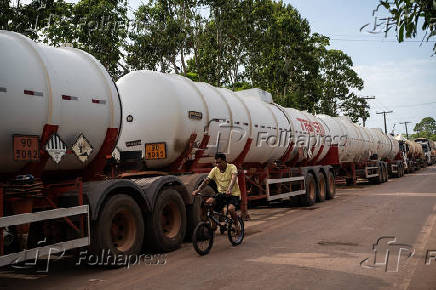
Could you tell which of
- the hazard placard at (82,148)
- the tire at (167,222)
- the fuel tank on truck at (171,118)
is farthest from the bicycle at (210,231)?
the hazard placard at (82,148)

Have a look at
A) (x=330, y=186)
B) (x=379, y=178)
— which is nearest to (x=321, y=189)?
(x=330, y=186)

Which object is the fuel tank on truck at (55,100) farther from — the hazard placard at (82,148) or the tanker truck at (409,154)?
the tanker truck at (409,154)

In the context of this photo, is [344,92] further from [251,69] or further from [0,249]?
[0,249]

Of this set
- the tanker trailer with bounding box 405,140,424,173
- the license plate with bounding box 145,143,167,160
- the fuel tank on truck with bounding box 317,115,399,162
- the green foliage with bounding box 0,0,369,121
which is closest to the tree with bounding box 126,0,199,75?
the green foliage with bounding box 0,0,369,121

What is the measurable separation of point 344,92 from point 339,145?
30.0 metres

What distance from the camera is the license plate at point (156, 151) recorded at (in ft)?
29.9

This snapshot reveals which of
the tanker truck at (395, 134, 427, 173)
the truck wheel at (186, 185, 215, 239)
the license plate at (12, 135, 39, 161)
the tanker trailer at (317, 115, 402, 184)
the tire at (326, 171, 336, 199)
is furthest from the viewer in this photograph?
the tanker truck at (395, 134, 427, 173)

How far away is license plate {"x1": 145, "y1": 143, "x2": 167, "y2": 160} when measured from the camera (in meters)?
9.11

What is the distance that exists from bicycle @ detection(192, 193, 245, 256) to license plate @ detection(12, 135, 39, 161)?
2.89 m

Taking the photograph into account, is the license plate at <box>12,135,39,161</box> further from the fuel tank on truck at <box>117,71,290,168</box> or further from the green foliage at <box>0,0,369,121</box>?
the green foliage at <box>0,0,369,121</box>

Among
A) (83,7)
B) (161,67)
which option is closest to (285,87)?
(161,67)

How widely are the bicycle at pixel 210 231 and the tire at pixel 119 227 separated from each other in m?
0.95

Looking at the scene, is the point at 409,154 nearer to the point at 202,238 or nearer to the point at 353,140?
the point at 353,140

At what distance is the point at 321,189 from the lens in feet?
54.5
